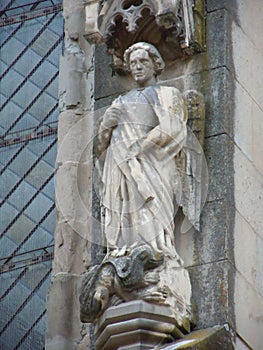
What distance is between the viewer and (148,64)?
11094 mm

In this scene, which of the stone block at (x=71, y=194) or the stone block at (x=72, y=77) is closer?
the stone block at (x=71, y=194)

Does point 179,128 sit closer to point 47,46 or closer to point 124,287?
point 124,287

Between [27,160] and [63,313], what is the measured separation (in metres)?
1.34

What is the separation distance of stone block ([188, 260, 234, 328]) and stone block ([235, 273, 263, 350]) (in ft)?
0.23

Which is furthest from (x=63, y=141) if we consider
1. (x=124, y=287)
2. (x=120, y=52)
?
(x=124, y=287)

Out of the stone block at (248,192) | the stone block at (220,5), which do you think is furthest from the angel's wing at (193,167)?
the stone block at (220,5)

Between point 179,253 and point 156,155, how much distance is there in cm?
55

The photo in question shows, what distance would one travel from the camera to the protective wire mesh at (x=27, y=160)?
1167 cm

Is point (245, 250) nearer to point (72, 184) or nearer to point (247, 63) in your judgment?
point (247, 63)

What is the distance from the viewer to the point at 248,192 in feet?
Answer: 36.0

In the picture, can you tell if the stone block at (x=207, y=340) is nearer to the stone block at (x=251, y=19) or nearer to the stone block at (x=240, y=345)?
the stone block at (x=240, y=345)

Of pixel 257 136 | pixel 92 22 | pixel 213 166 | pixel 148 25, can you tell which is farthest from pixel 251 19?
pixel 213 166

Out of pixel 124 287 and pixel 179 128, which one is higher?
pixel 179 128

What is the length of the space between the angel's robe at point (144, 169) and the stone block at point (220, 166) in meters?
0.18
